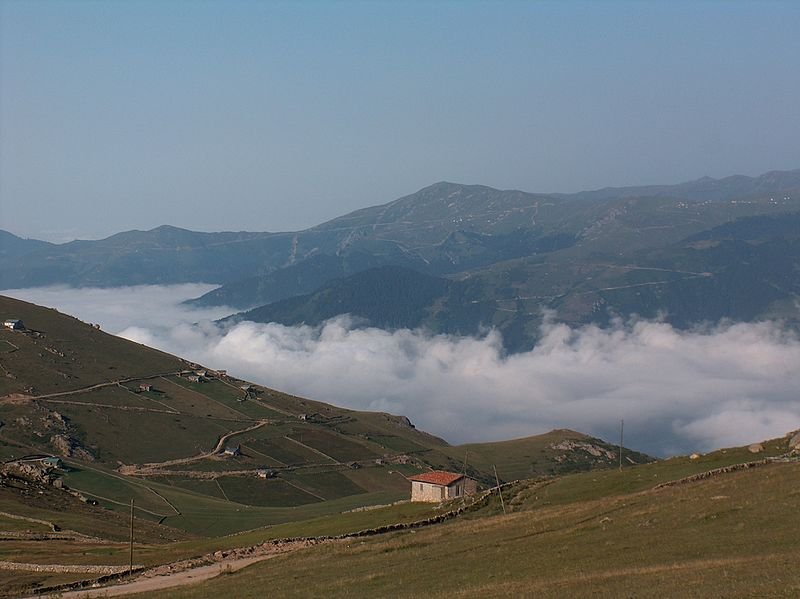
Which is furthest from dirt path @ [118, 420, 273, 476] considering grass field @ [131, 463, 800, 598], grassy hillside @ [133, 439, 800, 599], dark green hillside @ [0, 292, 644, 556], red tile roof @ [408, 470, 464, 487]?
grass field @ [131, 463, 800, 598]

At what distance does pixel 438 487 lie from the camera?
85.2 metres

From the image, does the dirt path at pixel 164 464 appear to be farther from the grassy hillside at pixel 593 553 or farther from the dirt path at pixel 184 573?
the grassy hillside at pixel 593 553

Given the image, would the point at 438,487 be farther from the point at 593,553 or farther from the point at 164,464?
the point at 164,464

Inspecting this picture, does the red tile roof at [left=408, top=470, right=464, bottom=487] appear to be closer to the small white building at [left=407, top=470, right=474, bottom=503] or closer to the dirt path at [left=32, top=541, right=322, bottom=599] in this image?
the small white building at [left=407, top=470, right=474, bottom=503]

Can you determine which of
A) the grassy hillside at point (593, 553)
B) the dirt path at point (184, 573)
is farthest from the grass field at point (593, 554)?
the dirt path at point (184, 573)

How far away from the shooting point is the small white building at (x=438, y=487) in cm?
8481

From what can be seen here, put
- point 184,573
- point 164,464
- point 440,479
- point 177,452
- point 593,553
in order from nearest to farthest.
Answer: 1. point 593,553
2. point 184,573
3. point 440,479
4. point 164,464
5. point 177,452

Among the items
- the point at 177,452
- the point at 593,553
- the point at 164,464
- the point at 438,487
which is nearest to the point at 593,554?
the point at 593,553

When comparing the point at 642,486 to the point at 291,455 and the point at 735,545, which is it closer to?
the point at 735,545

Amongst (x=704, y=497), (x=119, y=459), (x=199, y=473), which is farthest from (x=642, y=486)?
(x=119, y=459)

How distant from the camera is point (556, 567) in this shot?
3956 centimetres

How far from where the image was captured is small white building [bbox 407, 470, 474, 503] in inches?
3339

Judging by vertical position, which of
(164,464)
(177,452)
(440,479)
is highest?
(177,452)

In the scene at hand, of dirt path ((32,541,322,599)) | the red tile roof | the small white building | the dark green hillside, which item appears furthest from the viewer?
the dark green hillside
